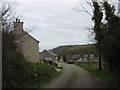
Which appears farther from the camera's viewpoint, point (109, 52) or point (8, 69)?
point (8, 69)

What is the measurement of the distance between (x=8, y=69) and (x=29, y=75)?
377 centimetres

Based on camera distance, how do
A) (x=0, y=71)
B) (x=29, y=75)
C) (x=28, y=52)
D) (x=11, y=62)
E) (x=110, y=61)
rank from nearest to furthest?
1. (x=110, y=61)
2. (x=0, y=71)
3. (x=11, y=62)
4. (x=29, y=75)
5. (x=28, y=52)

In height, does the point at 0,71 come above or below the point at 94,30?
below

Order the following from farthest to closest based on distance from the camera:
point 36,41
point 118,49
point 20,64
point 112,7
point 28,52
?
point 36,41 < point 28,52 < point 112,7 < point 20,64 < point 118,49

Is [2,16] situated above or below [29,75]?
above

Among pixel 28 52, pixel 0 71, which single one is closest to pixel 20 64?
pixel 0 71

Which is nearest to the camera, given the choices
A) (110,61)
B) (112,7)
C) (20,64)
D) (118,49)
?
(118,49)

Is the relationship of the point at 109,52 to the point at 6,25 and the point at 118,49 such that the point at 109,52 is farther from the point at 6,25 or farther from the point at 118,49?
the point at 6,25

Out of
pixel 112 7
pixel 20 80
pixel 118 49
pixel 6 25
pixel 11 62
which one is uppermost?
pixel 112 7

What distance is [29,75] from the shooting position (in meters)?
19.9

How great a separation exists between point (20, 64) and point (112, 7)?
15531mm

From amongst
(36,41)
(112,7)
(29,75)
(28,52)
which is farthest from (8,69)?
(36,41)

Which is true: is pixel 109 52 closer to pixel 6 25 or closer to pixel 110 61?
pixel 110 61

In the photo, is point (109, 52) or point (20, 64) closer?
point (109, 52)
